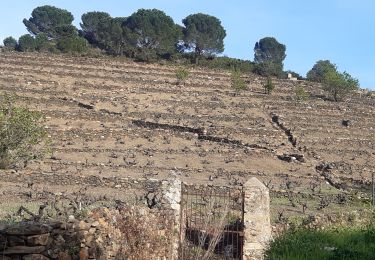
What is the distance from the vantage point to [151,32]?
83.7 metres

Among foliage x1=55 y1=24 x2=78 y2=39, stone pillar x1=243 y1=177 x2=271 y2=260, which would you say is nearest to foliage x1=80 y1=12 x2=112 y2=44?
foliage x1=55 y1=24 x2=78 y2=39

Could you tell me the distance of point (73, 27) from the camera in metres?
86.9

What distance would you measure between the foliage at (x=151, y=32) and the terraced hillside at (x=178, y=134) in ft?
63.3

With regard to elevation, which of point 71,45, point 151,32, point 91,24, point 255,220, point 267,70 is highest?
point 91,24

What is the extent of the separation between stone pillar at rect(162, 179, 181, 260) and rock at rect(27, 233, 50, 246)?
3574 mm

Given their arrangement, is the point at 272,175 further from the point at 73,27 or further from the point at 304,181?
the point at 73,27

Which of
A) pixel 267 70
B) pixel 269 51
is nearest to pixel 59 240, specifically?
pixel 267 70

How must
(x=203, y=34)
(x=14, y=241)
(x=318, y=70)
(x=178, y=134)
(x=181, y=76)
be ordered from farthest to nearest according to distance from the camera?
1. (x=318, y=70)
2. (x=203, y=34)
3. (x=181, y=76)
4. (x=178, y=134)
5. (x=14, y=241)

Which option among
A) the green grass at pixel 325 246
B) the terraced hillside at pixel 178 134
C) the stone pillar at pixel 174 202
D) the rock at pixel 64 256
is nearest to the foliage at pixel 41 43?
the terraced hillside at pixel 178 134

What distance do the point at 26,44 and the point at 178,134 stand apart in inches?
1832

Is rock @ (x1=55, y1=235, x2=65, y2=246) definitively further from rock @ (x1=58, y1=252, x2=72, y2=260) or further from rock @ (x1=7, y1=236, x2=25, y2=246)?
rock @ (x1=7, y1=236, x2=25, y2=246)

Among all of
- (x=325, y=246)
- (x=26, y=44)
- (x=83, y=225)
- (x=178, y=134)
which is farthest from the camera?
(x=26, y=44)

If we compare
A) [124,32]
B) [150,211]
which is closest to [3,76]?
[124,32]

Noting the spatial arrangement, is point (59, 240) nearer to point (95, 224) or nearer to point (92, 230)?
→ point (92, 230)
